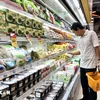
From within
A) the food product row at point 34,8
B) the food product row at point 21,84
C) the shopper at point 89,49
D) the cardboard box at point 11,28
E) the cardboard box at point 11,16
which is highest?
the food product row at point 34,8

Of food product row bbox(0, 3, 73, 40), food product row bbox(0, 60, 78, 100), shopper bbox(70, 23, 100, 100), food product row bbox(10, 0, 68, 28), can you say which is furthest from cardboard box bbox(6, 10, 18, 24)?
shopper bbox(70, 23, 100, 100)

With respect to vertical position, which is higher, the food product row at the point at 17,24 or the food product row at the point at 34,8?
the food product row at the point at 34,8

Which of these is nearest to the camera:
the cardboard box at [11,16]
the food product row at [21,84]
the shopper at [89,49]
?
the food product row at [21,84]

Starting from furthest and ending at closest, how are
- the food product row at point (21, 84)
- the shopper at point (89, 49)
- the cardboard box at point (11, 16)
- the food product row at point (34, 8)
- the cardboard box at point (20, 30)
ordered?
the shopper at point (89, 49) < the food product row at point (34, 8) < the cardboard box at point (20, 30) < the cardboard box at point (11, 16) < the food product row at point (21, 84)

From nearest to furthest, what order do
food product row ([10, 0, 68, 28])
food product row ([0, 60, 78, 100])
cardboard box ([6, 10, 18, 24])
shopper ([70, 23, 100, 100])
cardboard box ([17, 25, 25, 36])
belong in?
food product row ([0, 60, 78, 100]), cardboard box ([6, 10, 18, 24]), cardboard box ([17, 25, 25, 36]), food product row ([10, 0, 68, 28]), shopper ([70, 23, 100, 100])

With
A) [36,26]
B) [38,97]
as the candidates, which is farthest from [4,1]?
[38,97]

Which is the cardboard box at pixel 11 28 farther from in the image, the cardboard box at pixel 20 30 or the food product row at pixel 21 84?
the food product row at pixel 21 84

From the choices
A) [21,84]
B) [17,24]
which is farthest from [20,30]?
[21,84]

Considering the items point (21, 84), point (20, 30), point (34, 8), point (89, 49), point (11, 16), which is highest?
point (34, 8)

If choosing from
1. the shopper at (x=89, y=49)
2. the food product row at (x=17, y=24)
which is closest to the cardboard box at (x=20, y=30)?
the food product row at (x=17, y=24)

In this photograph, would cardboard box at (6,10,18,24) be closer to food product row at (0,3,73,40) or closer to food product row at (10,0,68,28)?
food product row at (0,3,73,40)

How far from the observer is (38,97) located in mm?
2078

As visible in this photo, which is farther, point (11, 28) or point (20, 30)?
point (20, 30)

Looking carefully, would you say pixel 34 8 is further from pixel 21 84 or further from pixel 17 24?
pixel 21 84
